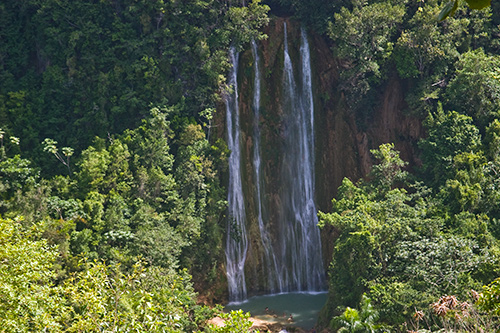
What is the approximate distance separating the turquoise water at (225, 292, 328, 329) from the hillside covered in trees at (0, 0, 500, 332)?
1.14 m

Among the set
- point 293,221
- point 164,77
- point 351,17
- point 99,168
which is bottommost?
point 293,221

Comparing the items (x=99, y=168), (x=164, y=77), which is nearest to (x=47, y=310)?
(x=99, y=168)

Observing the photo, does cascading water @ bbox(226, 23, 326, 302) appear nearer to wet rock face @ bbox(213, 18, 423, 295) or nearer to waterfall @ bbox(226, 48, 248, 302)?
waterfall @ bbox(226, 48, 248, 302)

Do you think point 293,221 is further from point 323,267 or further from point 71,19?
point 71,19

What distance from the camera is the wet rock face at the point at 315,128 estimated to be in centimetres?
2211

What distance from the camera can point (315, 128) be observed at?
891 inches

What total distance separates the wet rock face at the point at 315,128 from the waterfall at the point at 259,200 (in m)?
0.12

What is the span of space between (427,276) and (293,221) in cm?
772

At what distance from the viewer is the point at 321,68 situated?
22.7 m

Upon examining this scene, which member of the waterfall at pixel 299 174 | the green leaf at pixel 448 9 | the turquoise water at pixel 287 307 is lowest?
the turquoise water at pixel 287 307

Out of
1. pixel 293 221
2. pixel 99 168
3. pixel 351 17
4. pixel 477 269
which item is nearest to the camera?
pixel 477 269

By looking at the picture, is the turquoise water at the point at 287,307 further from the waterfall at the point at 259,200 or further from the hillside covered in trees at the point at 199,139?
the hillside covered in trees at the point at 199,139

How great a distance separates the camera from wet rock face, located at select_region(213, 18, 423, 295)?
22.1m

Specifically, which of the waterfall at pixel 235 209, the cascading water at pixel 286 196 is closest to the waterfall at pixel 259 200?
the cascading water at pixel 286 196
